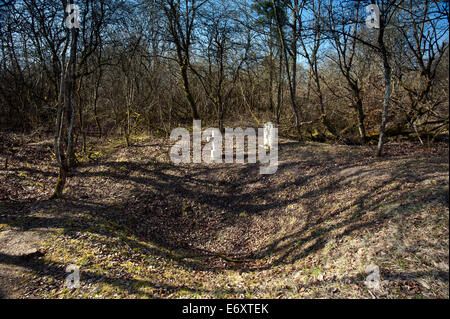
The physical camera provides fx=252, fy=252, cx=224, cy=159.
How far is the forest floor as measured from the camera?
130 inches

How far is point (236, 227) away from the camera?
5.77 metres

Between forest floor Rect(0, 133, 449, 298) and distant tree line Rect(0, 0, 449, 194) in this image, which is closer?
forest floor Rect(0, 133, 449, 298)

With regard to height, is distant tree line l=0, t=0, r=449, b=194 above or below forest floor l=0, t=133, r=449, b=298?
above

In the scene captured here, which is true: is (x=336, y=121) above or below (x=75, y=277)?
above

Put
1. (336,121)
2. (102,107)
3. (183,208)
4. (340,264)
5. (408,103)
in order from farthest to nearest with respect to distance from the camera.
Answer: (102,107) < (336,121) < (408,103) < (183,208) < (340,264)

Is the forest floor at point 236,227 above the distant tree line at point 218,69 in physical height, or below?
below

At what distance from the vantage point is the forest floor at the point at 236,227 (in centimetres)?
331

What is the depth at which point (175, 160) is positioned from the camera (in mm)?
8375

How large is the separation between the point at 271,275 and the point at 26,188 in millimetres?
7050

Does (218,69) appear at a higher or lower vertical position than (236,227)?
higher

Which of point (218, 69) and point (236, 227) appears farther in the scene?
point (218, 69)

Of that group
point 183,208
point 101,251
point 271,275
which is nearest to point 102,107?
point 183,208

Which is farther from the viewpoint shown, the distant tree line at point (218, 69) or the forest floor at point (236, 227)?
the distant tree line at point (218, 69)
